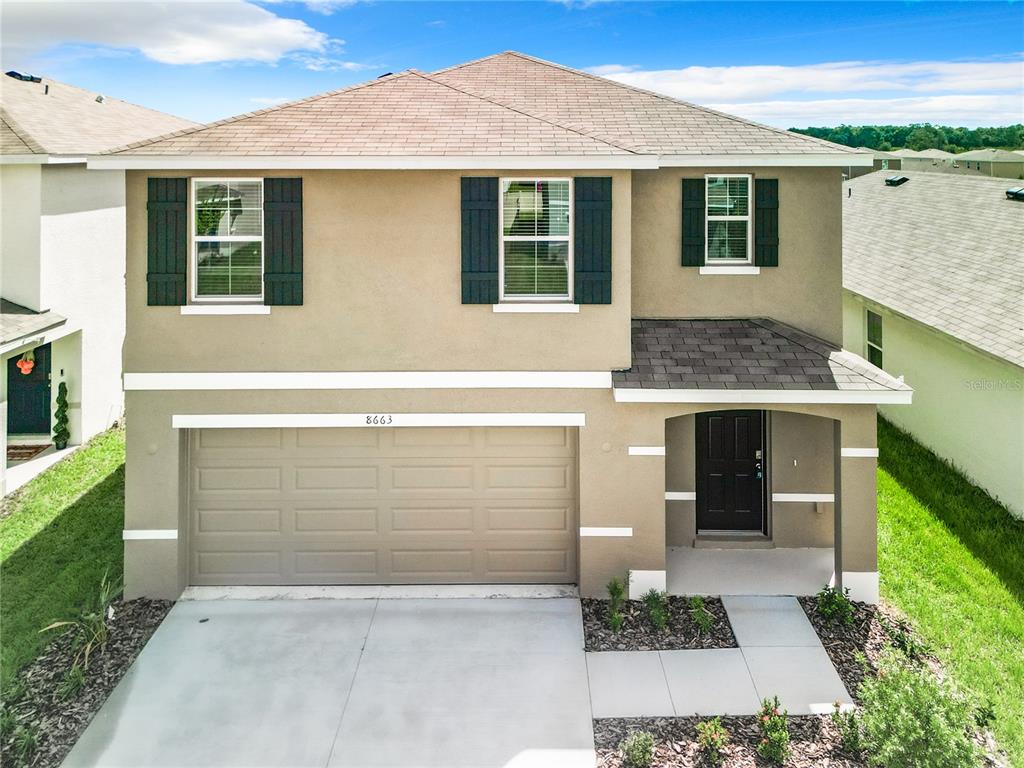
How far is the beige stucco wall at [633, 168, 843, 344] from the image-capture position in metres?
10.6

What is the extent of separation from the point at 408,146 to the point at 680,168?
12.4ft

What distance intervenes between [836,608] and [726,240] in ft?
16.5

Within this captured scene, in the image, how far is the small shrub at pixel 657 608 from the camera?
889 cm

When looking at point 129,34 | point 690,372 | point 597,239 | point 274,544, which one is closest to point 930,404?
point 690,372

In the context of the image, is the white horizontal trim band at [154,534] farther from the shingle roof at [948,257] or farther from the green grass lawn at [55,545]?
the shingle roof at [948,257]

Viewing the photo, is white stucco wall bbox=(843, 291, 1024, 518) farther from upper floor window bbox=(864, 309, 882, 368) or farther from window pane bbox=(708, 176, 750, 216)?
window pane bbox=(708, 176, 750, 216)

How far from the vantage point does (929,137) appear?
55562 millimetres

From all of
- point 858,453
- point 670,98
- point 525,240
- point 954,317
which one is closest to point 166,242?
point 525,240

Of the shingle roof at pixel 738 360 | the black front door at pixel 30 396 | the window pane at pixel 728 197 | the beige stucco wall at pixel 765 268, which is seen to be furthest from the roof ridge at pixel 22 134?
the window pane at pixel 728 197

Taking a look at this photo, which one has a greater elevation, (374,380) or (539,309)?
(539,309)

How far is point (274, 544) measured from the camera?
10.0m

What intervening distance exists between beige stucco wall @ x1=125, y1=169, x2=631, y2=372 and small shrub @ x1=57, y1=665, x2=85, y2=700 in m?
3.58

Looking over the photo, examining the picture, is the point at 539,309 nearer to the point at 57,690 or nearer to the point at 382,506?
the point at 382,506

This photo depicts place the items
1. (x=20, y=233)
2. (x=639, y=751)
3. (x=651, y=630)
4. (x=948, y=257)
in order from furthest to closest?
(x=948, y=257) → (x=20, y=233) → (x=651, y=630) → (x=639, y=751)
